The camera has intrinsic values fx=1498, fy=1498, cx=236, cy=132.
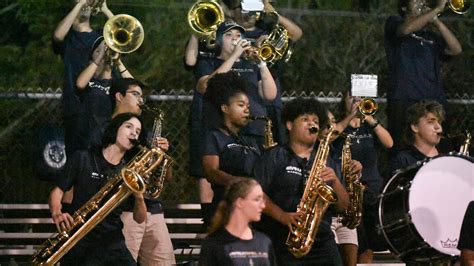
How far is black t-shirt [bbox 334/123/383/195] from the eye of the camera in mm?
13190

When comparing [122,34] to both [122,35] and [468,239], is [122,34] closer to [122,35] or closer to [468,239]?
[122,35]

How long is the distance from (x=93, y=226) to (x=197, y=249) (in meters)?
2.18

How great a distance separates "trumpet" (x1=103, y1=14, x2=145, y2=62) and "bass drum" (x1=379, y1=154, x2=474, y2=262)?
2662mm

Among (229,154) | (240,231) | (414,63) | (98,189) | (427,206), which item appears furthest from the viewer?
(414,63)

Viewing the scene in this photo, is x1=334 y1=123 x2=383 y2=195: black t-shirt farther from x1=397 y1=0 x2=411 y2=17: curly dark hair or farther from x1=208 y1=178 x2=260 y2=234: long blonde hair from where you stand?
x1=208 y1=178 x2=260 y2=234: long blonde hair

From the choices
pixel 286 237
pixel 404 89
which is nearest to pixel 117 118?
pixel 286 237

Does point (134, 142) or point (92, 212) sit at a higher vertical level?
point (134, 142)

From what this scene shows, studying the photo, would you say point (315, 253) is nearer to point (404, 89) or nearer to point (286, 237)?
point (286, 237)

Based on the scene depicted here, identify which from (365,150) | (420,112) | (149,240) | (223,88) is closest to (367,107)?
(365,150)

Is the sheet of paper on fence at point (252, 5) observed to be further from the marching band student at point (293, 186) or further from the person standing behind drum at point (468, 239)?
the person standing behind drum at point (468, 239)

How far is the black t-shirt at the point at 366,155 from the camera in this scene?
13190 millimetres

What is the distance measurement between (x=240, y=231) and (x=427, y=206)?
8.69ft

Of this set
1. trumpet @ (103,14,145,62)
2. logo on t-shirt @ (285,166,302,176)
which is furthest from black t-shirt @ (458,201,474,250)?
trumpet @ (103,14,145,62)

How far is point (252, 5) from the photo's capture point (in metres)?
13.1
